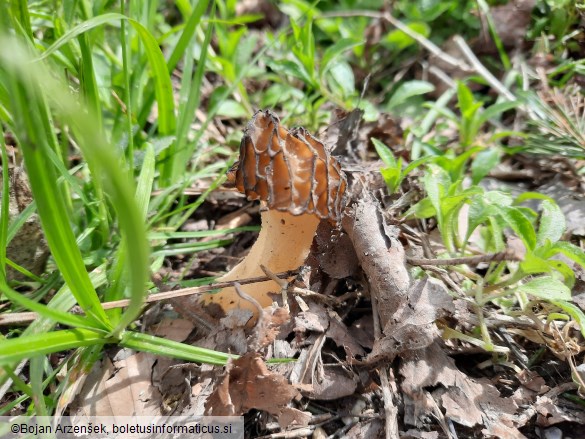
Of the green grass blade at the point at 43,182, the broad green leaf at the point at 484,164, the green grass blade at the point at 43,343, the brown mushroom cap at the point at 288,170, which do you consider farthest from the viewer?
the broad green leaf at the point at 484,164

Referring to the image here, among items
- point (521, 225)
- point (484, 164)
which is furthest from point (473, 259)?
point (484, 164)

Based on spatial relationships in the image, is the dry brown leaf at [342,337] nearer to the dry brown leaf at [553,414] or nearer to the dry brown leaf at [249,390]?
the dry brown leaf at [249,390]

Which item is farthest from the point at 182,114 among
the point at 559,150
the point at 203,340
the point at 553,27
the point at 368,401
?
the point at 553,27

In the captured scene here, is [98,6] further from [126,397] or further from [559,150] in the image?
[559,150]

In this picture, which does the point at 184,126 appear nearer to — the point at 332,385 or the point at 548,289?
the point at 332,385

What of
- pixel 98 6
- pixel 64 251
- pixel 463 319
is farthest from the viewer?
pixel 98 6

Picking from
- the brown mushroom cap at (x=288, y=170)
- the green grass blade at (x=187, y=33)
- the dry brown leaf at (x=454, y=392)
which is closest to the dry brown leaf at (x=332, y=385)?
the dry brown leaf at (x=454, y=392)
